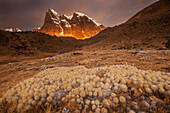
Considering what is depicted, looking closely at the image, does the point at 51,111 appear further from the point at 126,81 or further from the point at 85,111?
the point at 126,81

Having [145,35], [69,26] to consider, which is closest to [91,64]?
[145,35]

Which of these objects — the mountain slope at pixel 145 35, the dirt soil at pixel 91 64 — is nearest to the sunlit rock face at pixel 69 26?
the mountain slope at pixel 145 35

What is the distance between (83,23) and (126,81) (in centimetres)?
19772

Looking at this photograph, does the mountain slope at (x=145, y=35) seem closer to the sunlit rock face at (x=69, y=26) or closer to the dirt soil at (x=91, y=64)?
the dirt soil at (x=91, y=64)

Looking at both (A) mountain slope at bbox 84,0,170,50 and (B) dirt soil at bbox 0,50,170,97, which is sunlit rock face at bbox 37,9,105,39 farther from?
(B) dirt soil at bbox 0,50,170,97

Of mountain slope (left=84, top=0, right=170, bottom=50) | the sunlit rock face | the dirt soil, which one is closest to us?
the dirt soil

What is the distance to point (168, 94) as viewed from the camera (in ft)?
7.35

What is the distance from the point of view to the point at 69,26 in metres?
169

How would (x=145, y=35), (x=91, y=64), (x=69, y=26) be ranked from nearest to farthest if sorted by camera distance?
1. (x=91, y=64)
2. (x=145, y=35)
3. (x=69, y=26)

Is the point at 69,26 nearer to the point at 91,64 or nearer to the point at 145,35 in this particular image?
the point at 145,35

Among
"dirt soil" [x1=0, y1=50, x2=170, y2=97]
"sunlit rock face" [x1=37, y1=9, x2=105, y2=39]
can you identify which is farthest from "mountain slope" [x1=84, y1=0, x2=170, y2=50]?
"sunlit rock face" [x1=37, y1=9, x2=105, y2=39]

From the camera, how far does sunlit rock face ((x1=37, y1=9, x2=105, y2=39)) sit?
152500 millimetres

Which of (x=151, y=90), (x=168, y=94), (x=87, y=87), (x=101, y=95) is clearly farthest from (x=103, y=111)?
(x=168, y=94)

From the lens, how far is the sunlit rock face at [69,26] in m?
152
